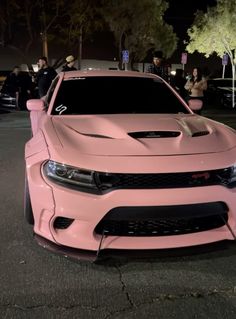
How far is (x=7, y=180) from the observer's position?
7172 mm

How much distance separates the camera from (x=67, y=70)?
1125 cm

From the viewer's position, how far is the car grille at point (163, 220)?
146 inches

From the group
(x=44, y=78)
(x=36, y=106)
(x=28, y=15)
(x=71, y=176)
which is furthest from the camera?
(x=28, y=15)

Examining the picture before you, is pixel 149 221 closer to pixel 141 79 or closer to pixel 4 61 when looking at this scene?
pixel 141 79

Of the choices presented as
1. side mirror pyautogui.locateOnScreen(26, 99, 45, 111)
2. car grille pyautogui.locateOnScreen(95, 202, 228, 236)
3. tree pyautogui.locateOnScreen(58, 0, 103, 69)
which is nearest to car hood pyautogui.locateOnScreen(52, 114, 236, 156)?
car grille pyautogui.locateOnScreen(95, 202, 228, 236)

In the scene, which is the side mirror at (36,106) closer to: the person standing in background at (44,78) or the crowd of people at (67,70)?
the crowd of people at (67,70)

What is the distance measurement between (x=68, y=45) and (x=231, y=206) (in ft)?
113

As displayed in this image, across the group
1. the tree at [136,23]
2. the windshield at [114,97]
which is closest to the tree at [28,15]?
the tree at [136,23]

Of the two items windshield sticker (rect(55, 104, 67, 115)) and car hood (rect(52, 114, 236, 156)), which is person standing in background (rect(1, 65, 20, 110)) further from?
car hood (rect(52, 114, 236, 156))

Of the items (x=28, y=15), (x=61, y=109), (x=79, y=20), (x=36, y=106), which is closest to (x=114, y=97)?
(x=61, y=109)

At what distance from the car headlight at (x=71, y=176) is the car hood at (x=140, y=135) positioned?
0.15 m

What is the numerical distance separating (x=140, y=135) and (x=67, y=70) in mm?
7245

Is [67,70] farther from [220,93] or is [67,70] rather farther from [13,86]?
[220,93]

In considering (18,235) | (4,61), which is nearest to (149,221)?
(18,235)
